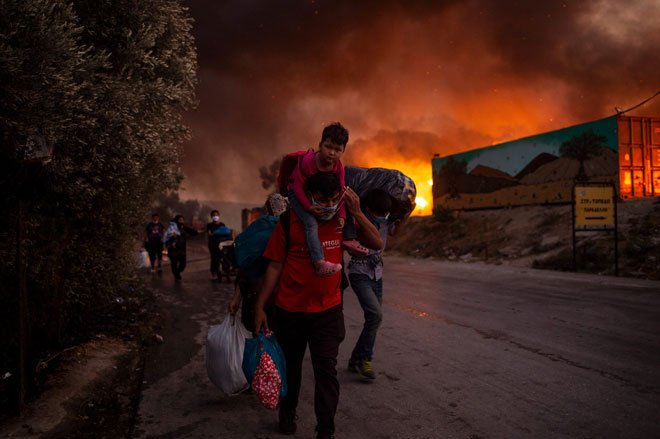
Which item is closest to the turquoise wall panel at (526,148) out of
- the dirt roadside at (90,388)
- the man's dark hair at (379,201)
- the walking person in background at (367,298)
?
the walking person in background at (367,298)

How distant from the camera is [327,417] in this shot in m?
2.81

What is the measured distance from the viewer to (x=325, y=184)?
2.67 metres

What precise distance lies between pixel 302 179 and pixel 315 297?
0.76 m

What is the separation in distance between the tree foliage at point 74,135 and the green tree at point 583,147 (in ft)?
77.6

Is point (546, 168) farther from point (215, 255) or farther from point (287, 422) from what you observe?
point (287, 422)

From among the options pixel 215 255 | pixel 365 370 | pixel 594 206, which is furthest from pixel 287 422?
pixel 594 206

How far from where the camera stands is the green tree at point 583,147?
2417cm

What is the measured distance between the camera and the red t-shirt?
2.86m

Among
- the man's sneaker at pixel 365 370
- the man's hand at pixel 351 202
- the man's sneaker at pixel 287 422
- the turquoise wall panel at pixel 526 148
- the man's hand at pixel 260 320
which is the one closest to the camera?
the man's hand at pixel 351 202

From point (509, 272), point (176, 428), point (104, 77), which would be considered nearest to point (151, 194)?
point (104, 77)

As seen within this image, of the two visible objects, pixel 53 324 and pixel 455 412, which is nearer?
pixel 455 412

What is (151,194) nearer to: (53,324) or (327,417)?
(53,324)

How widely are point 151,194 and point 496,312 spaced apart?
22.4 ft

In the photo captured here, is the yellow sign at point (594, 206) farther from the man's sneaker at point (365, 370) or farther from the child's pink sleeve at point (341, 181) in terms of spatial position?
the child's pink sleeve at point (341, 181)
